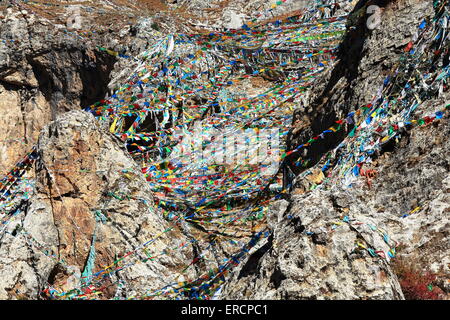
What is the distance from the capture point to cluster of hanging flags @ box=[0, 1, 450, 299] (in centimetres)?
723

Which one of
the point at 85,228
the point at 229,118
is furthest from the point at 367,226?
the point at 229,118

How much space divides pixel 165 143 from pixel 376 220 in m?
8.34

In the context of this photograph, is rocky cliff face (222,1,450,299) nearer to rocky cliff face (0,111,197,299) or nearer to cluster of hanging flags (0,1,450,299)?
cluster of hanging flags (0,1,450,299)

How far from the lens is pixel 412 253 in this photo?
5.03m

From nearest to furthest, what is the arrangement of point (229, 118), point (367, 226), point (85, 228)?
1. point (367, 226)
2. point (85, 228)
3. point (229, 118)

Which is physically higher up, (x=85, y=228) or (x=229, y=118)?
(x=229, y=118)

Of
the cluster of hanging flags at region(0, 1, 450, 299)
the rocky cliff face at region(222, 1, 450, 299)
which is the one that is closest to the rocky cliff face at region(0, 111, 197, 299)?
the cluster of hanging flags at region(0, 1, 450, 299)

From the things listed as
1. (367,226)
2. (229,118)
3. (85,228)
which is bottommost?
(367,226)

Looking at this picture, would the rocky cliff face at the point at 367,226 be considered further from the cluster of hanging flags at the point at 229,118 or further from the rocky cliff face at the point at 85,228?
the rocky cliff face at the point at 85,228

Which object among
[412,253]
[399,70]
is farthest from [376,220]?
[399,70]

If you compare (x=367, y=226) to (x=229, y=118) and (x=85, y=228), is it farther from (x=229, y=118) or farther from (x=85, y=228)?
(x=229, y=118)

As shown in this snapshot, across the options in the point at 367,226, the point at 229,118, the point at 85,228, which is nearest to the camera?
the point at 367,226

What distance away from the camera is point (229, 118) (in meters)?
13.9

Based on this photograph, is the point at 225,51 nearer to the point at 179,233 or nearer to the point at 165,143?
the point at 165,143
